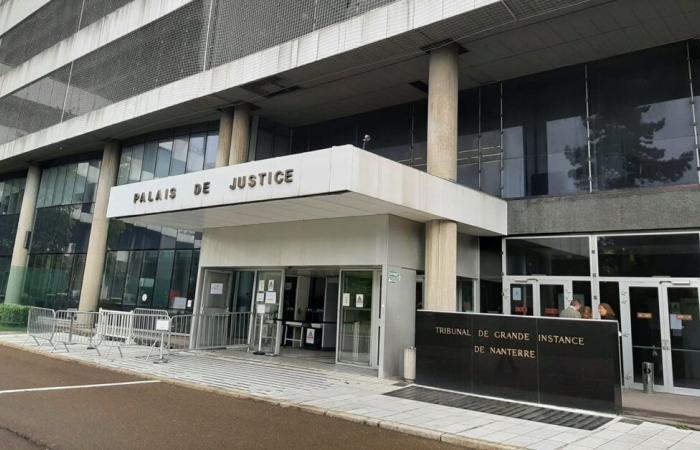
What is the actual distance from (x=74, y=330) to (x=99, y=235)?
24.6 feet

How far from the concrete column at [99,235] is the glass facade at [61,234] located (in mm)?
1277

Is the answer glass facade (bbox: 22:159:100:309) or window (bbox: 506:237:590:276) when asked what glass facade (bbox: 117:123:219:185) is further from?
window (bbox: 506:237:590:276)

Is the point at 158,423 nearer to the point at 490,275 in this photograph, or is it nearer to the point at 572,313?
the point at 572,313

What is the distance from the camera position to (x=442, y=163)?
12.7 metres

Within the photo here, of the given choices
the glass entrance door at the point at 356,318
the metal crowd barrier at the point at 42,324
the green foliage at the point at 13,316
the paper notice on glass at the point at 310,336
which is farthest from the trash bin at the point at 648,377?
the green foliage at the point at 13,316

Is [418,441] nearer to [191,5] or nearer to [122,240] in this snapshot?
[191,5]

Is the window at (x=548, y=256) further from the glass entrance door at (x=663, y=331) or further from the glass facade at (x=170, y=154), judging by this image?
the glass facade at (x=170, y=154)

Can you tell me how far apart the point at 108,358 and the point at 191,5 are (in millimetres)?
13287

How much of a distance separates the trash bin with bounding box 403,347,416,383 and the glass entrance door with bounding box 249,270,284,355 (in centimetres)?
473

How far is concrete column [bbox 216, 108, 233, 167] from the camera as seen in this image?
1839 centimetres

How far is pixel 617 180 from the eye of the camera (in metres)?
12.8

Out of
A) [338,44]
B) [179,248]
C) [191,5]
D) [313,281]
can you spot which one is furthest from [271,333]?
[191,5]

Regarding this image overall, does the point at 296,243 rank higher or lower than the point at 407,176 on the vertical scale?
lower

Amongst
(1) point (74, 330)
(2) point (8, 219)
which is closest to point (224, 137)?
(1) point (74, 330)
